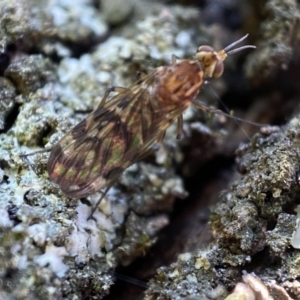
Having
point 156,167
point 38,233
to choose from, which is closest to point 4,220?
point 38,233

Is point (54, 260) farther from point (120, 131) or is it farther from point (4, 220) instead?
point (120, 131)

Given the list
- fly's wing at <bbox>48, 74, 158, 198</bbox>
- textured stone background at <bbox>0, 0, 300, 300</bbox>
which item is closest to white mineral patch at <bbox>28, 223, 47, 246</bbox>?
textured stone background at <bbox>0, 0, 300, 300</bbox>

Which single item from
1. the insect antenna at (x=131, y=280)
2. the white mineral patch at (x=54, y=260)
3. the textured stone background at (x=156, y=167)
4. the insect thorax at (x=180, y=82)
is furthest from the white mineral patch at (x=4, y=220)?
the insect thorax at (x=180, y=82)

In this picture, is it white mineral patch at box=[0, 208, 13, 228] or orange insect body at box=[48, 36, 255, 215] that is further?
orange insect body at box=[48, 36, 255, 215]

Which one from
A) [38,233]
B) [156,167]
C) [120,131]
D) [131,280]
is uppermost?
[120,131]

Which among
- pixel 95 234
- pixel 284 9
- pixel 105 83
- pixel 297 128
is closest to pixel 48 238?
pixel 95 234

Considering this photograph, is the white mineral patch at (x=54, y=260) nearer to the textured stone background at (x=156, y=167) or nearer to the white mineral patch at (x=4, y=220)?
the textured stone background at (x=156, y=167)

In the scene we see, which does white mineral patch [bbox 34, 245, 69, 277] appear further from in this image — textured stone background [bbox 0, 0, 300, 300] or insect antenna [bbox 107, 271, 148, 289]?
insect antenna [bbox 107, 271, 148, 289]
